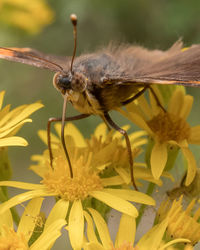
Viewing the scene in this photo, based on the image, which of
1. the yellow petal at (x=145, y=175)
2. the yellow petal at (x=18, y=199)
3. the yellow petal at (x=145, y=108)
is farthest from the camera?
the yellow petal at (x=145, y=108)

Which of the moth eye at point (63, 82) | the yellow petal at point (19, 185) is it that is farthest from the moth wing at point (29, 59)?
the yellow petal at point (19, 185)

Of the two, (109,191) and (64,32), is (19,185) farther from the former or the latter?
(64,32)

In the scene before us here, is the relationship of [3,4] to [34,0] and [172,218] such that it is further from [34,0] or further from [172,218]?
[172,218]

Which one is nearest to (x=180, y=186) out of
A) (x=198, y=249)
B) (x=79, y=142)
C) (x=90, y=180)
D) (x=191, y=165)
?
(x=191, y=165)

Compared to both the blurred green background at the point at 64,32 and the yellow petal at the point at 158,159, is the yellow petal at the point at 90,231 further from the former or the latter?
the blurred green background at the point at 64,32

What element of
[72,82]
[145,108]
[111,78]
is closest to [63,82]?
[72,82]

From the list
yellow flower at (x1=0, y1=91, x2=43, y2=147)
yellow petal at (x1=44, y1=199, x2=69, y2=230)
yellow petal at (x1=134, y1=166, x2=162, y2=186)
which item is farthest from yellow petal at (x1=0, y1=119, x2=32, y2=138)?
yellow petal at (x1=134, y1=166, x2=162, y2=186)
